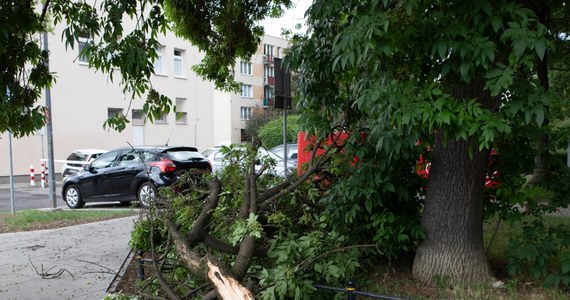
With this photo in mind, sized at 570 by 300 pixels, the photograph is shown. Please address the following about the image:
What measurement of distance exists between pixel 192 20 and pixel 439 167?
518cm

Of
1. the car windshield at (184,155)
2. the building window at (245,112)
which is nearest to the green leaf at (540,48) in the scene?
the car windshield at (184,155)

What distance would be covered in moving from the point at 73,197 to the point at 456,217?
1177 centimetres

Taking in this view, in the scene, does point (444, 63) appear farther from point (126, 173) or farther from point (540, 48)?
point (126, 173)

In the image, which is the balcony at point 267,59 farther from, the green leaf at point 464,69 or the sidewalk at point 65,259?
the green leaf at point 464,69

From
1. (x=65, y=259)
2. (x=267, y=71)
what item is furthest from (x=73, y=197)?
(x=267, y=71)

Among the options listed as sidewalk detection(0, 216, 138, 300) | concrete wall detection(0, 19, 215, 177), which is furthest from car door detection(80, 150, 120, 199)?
concrete wall detection(0, 19, 215, 177)

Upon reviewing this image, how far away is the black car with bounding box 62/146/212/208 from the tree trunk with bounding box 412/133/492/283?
8396 millimetres

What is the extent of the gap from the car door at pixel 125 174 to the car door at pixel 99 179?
0.69 ft

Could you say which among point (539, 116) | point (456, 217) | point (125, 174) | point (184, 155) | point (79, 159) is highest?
point (539, 116)

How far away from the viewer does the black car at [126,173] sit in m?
12.6

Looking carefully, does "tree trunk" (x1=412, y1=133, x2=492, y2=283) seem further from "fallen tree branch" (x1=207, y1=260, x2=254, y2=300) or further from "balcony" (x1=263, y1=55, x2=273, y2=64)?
"balcony" (x1=263, y1=55, x2=273, y2=64)

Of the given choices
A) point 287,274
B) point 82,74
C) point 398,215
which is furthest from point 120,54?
point 82,74

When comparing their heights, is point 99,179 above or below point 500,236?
above

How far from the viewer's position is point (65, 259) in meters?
7.21
